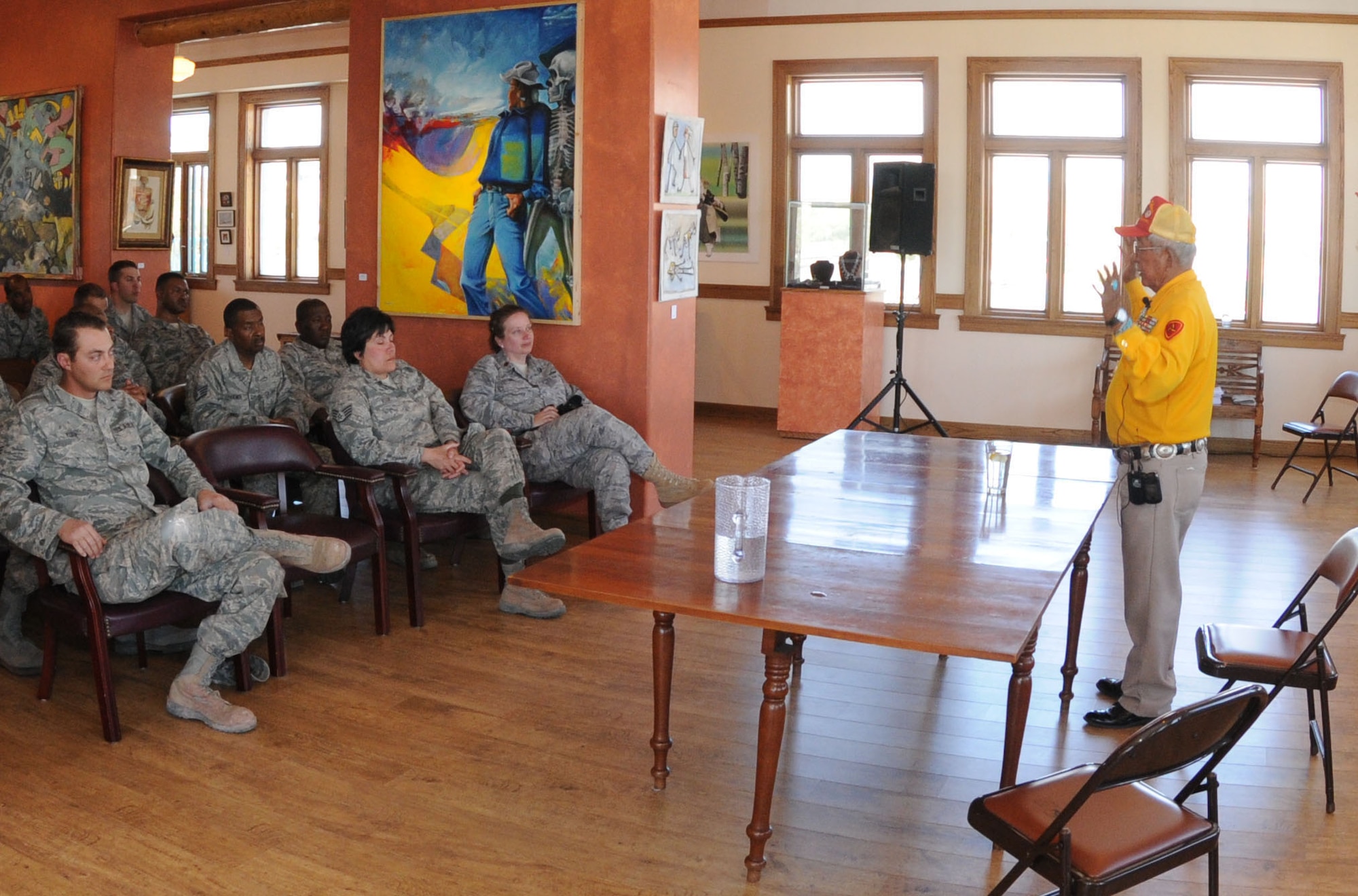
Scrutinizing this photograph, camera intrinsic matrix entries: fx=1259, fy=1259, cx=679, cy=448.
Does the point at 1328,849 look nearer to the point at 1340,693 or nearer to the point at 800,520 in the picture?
the point at 1340,693

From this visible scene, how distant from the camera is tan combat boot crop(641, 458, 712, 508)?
5871 millimetres

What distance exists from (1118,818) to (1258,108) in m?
8.56

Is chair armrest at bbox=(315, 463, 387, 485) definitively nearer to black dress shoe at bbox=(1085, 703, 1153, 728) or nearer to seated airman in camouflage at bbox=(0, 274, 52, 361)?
black dress shoe at bbox=(1085, 703, 1153, 728)

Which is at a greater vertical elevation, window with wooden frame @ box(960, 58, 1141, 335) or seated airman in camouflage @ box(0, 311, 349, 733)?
window with wooden frame @ box(960, 58, 1141, 335)

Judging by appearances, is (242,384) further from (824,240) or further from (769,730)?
(824,240)

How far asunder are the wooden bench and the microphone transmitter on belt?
568 cm

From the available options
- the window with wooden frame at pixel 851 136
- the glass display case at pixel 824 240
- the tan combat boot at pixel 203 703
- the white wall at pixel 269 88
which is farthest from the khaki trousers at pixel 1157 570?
the white wall at pixel 269 88

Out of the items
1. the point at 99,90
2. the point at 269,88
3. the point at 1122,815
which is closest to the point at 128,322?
the point at 99,90

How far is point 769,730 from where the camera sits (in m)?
2.95

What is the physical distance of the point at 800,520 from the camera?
3639 mm

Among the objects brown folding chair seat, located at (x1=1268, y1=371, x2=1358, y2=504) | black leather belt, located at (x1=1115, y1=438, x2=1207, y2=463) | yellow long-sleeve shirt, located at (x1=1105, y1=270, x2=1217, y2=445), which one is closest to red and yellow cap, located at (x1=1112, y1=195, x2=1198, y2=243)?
yellow long-sleeve shirt, located at (x1=1105, y1=270, x2=1217, y2=445)

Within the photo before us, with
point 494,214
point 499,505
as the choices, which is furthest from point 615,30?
point 499,505

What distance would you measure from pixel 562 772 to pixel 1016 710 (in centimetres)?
133

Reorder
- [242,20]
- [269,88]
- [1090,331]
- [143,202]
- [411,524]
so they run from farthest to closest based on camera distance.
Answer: [269,88] < [1090,331] < [143,202] < [242,20] < [411,524]
